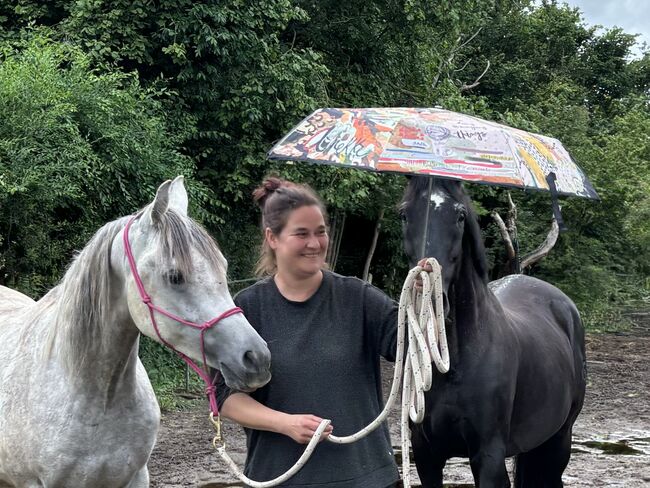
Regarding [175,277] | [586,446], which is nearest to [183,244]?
[175,277]

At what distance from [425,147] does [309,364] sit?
91 cm

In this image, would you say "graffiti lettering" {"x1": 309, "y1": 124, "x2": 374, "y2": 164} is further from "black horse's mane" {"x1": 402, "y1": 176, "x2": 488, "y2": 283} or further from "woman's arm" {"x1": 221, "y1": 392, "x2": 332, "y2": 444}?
"woman's arm" {"x1": 221, "y1": 392, "x2": 332, "y2": 444}

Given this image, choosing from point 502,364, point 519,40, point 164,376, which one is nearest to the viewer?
point 502,364

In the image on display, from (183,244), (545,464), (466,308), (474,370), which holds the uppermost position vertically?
(183,244)

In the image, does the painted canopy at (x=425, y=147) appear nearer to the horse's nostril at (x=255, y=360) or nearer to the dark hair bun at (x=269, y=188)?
the dark hair bun at (x=269, y=188)

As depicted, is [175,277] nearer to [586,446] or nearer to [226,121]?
[586,446]

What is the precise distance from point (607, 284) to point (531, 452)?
12238 millimetres

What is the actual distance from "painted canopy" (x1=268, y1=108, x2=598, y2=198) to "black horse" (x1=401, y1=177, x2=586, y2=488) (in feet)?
1.18

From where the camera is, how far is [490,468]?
344cm

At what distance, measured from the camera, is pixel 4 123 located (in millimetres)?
7496

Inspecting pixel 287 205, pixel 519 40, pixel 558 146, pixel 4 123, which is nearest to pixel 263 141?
pixel 4 123

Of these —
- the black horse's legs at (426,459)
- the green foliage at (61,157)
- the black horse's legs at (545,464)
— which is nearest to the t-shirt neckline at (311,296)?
the black horse's legs at (426,459)

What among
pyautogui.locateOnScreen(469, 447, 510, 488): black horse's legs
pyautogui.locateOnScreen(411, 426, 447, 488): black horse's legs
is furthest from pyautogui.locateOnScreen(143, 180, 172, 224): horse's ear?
pyautogui.locateOnScreen(469, 447, 510, 488): black horse's legs

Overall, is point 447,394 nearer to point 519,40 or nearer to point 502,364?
point 502,364
